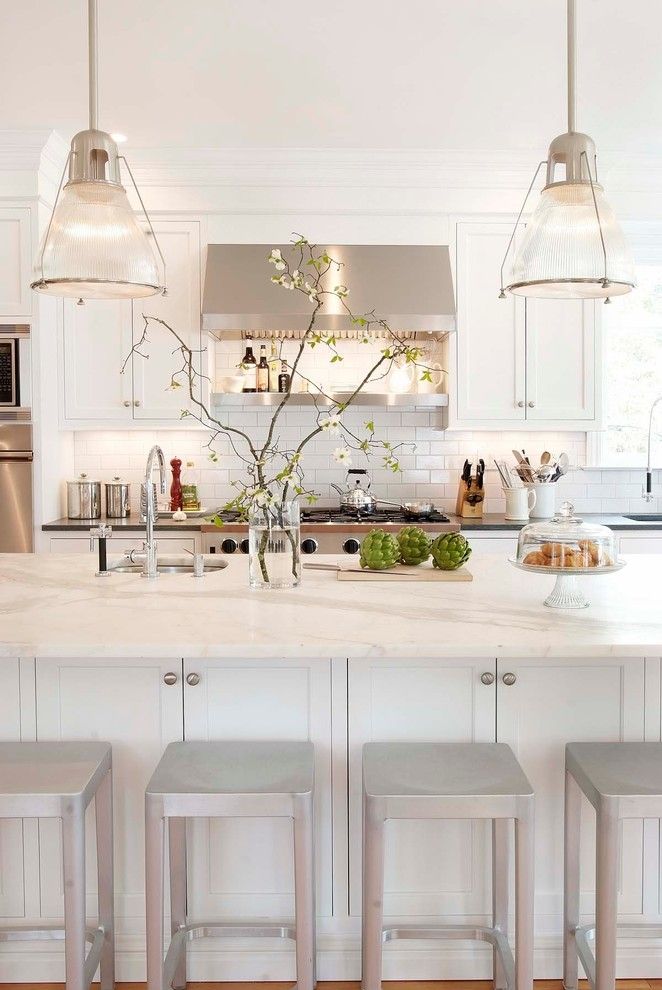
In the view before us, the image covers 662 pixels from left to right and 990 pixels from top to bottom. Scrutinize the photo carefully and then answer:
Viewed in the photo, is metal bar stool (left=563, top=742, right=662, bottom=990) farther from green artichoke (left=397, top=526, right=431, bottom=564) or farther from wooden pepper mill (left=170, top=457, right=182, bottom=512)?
wooden pepper mill (left=170, top=457, right=182, bottom=512)

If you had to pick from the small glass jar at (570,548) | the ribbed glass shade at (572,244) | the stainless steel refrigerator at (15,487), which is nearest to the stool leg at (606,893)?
the small glass jar at (570,548)

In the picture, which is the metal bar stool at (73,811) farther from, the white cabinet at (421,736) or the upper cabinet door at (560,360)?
the upper cabinet door at (560,360)

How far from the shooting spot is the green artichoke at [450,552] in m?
2.76

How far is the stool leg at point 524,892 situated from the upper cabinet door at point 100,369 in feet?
11.1

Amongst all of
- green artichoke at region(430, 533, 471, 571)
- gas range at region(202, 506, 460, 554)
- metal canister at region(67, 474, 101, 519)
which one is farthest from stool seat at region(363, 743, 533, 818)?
metal canister at region(67, 474, 101, 519)

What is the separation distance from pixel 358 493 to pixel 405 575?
2038mm

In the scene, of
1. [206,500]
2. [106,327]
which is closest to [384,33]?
[106,327]

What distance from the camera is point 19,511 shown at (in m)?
4.36

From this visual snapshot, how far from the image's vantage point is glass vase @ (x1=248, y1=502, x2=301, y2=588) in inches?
98.7

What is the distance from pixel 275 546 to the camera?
257 cm

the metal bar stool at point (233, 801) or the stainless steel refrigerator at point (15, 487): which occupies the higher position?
the stainless steel refrigerator at point (15, 487)

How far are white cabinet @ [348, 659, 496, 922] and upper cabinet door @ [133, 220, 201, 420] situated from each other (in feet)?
9.06

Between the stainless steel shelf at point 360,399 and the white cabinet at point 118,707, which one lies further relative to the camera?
the stainless steel shelf at point 360,399

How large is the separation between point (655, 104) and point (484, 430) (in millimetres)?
1796
